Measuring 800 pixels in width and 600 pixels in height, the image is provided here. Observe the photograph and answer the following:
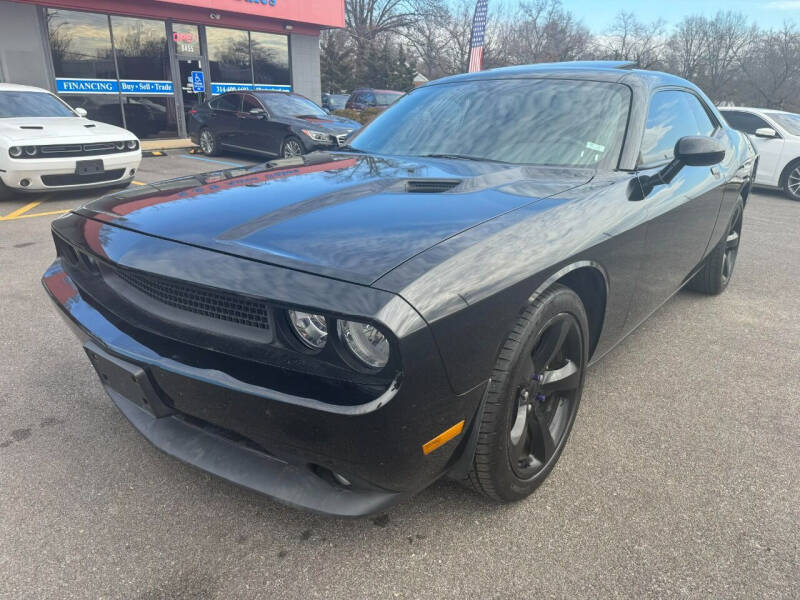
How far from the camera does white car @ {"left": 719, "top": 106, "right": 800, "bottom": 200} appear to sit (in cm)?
925

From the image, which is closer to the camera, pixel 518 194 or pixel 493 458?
pixel 493 458

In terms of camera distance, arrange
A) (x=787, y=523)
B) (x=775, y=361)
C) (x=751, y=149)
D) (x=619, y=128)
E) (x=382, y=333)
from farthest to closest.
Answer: (x=751, y=149), (x=775, y=361), (x=619, y=128), (x=787, y=523), (x=382, y=333)

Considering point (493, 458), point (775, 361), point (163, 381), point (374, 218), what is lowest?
point (775, 361)

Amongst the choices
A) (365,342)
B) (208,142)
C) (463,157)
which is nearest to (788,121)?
(463,157)

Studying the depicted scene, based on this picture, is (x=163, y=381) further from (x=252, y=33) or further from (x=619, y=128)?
(x=252, y=33)

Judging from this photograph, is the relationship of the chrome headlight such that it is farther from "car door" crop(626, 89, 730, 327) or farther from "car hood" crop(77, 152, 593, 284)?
"car hood" crop(77, 152, 593, 284)

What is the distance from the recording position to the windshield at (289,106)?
1026 cm

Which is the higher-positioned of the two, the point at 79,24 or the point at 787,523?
the point at 79,24

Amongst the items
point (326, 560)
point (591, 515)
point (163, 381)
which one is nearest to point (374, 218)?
point (163, 381)

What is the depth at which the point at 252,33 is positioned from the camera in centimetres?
1574

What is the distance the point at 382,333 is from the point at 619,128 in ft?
6.07

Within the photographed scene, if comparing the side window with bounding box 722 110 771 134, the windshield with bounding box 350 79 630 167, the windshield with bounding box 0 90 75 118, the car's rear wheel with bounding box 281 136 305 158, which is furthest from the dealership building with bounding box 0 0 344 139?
the windshield with bounding box 350 79 630 167

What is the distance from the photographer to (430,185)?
7.20ft

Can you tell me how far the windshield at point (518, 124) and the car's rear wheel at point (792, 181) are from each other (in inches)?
332
